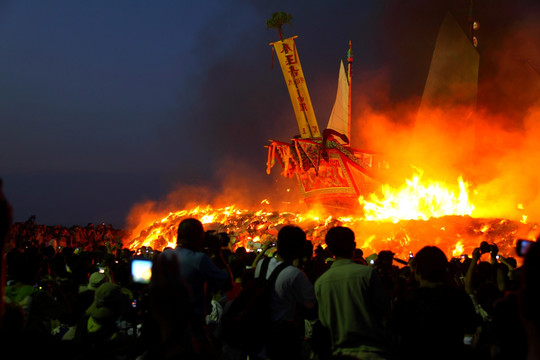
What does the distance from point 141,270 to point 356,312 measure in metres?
1.75

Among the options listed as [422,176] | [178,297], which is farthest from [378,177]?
[178,297]

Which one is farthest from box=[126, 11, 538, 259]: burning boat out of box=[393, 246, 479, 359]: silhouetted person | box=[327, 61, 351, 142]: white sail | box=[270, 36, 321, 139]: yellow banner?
box=[393, 246, 479, 359]: silhouetted person

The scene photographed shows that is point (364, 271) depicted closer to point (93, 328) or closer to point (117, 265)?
point (93, 328)

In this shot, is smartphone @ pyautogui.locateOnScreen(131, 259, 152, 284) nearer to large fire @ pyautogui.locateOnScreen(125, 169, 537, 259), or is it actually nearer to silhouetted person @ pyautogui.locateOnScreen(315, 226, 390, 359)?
silhouetted person @ pyautogui.locateOnScreen(315, 226, 390, 359)

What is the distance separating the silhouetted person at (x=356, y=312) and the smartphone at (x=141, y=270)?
1.43 m

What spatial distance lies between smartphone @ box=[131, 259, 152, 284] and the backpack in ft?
2.62

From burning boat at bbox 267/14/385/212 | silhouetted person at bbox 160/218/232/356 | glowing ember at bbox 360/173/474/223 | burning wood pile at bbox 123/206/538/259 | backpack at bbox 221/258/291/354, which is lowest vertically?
burning wood pile at bbox 123/206/538/259

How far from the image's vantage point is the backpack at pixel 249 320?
3.52 metres

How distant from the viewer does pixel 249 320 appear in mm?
3521

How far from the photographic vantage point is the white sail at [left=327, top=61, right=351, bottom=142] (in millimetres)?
33906

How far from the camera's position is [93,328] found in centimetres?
455

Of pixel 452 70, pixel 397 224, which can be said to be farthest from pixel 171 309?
pixel 452 70

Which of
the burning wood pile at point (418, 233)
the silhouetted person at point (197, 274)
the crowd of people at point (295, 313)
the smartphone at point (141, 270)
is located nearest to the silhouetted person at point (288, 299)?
the crowd of people at point (295, 313)

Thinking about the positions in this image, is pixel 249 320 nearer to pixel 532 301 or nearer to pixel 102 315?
pixel 102 315
